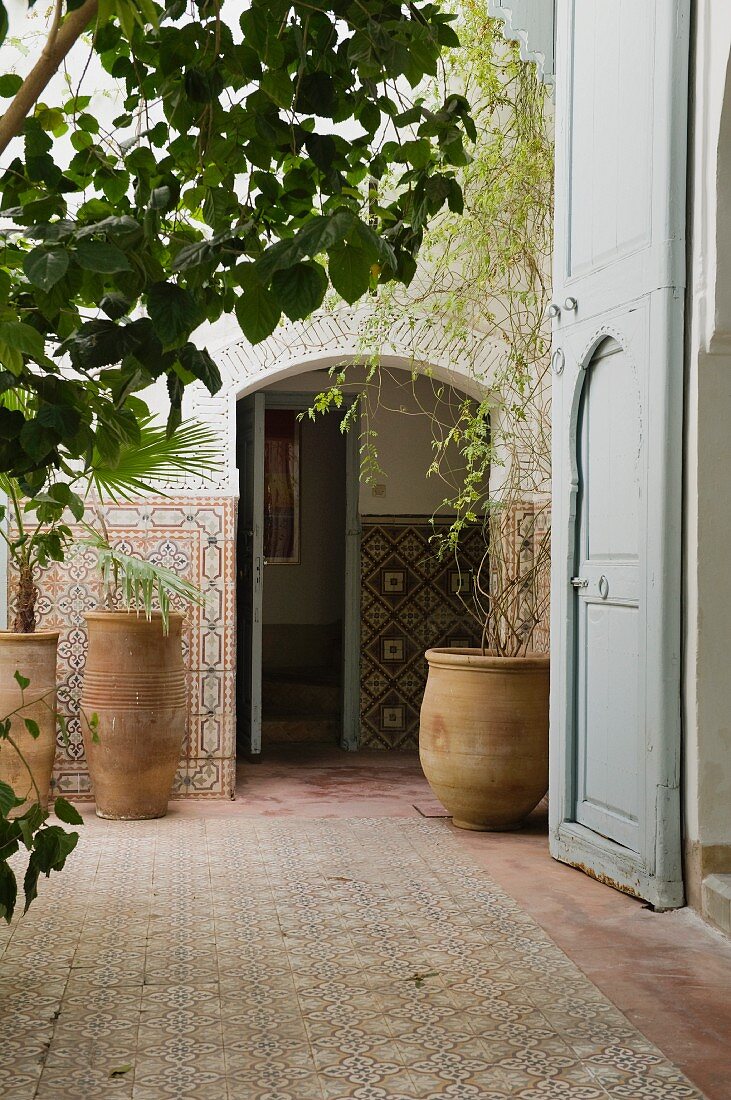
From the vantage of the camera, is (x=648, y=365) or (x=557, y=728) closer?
(x=648, y=365)

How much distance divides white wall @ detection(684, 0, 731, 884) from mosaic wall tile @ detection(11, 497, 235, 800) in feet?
9.67

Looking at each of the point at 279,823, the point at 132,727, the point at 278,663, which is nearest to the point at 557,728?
the point at 279,823

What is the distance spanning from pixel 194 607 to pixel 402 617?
2.49 metres

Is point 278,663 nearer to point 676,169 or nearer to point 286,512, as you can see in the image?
point 286,512

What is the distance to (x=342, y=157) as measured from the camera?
2.09m

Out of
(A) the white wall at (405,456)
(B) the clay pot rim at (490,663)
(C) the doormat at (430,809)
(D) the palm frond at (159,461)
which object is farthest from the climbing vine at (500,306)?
(A) the white wall at (405,456)

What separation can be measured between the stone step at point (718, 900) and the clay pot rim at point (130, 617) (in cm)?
284

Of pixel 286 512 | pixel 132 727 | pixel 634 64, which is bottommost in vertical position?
pixel 132 727

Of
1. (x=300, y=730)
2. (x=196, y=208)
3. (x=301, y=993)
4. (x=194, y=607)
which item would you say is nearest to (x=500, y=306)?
(x=194, y=607)

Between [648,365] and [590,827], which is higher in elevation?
[648,365]

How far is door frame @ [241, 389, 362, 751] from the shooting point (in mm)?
8461

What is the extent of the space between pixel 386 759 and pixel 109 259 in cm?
667

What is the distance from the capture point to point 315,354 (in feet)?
22.0

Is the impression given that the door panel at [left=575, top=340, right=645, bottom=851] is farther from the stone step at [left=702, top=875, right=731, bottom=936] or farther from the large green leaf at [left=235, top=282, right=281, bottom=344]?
the large green leaf at [left=235, top=282, right=281, bottom=344]
